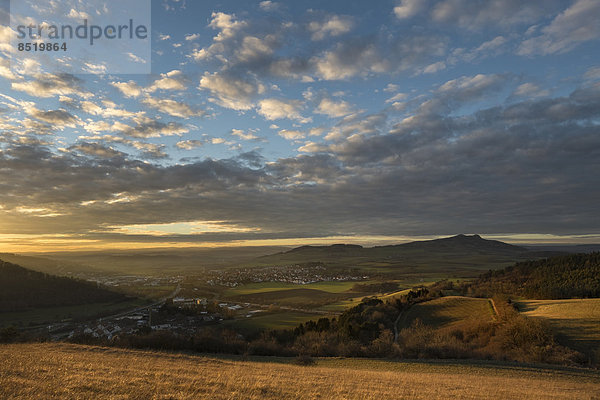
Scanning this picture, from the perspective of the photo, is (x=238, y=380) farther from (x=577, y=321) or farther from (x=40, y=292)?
(x=40, y=292)

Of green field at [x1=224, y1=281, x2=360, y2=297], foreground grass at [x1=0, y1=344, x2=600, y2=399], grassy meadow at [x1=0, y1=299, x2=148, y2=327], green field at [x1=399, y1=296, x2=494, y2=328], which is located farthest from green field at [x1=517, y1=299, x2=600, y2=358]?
grassy meadow at [x1=0, y1=299, x2=148, y2=327]

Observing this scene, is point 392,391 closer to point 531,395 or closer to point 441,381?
point 441,381

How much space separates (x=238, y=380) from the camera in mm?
15930

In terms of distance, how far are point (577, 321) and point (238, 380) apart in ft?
156

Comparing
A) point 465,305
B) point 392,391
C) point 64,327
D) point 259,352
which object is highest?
point 392,391

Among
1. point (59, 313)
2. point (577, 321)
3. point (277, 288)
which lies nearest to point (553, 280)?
point (577, 321)

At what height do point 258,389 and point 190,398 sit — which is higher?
point 190,398

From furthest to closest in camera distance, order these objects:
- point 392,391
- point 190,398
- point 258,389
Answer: point 392,391 < point 258,389 < point 190,398

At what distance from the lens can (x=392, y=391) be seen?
15.3m

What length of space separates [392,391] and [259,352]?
58.5 ft

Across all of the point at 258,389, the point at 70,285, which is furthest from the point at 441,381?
the point at 70,285

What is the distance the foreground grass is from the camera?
1233 centimetres

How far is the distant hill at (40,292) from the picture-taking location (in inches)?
4226

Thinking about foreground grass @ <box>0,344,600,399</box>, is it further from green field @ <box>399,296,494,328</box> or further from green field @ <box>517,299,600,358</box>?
green field @ <box>399,296,494,328</box>
